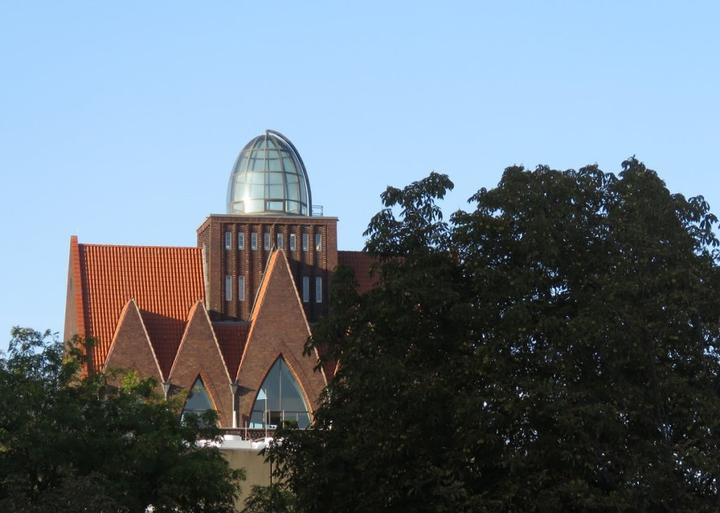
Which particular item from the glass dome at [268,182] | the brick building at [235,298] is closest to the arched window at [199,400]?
the brick building at [235,298]

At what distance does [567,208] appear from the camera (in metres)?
31.5

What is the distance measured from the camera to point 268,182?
81500 mm

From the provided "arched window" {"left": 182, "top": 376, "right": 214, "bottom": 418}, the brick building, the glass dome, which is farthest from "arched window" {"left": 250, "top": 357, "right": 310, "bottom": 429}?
the glass dome

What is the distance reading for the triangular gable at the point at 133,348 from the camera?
75.1m

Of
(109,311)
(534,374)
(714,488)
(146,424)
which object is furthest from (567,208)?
(109,311)

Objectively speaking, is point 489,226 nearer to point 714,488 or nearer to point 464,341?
point 464,341

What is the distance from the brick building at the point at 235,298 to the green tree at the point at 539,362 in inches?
1694

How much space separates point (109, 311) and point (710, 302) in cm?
5227

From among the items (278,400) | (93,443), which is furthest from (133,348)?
(93,443)

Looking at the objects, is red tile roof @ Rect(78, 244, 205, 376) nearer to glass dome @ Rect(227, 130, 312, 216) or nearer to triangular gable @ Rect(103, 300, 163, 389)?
triangular gable @ Rect(103, 300, 163, 389)

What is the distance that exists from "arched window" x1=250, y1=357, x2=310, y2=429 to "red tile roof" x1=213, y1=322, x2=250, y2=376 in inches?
66.3

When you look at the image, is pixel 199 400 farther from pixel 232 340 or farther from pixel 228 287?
pixel 228 287

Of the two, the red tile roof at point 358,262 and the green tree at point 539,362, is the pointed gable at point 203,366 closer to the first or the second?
the red tile roof at point 358,262

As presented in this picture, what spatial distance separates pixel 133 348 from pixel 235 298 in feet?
21.0
